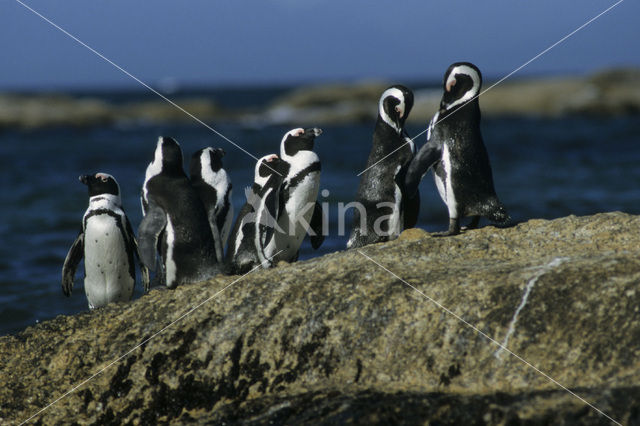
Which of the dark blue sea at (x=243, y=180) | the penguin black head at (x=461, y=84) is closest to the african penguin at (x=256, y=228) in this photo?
the penguin black head at (x=461, y=84)

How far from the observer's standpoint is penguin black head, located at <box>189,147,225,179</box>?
228 inches

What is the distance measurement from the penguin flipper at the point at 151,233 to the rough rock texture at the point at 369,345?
623 millimetres

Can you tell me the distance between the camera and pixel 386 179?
5.46 meters

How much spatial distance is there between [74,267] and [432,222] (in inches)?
266

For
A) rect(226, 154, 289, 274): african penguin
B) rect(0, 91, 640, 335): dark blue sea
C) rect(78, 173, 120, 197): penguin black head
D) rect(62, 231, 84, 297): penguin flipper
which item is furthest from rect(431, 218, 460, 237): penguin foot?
rect(0, 91, 640, 335): dark blue sea

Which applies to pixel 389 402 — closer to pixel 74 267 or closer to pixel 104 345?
pixel 104 345

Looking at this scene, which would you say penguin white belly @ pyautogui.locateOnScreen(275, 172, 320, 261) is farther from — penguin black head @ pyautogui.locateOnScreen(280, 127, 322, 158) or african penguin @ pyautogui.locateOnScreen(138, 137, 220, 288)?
african penguin @ pyautogui.locateOnScreen(138, 137, 220, 288)

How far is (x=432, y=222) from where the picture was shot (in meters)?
11.5

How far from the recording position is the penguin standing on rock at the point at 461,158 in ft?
16.9

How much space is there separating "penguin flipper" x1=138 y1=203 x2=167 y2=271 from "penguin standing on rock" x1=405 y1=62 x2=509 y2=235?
1608 millimetres

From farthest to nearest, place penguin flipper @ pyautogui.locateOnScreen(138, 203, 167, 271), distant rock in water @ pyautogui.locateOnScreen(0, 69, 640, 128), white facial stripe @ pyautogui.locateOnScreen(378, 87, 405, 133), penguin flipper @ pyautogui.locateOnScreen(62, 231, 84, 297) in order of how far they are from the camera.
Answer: distant rock in water @ pyautogui.locateOnScreen(0, 69, 640, 128), penguin flipper @ pyautogui.locateOnScreen(62, 231, 84, 297), white facial stripe @ pyautogui.locateOnScreen(378, 87, 405, 133), penguin flipper @ pyautogui.locateOnScreen(138, 203, 167, 271)

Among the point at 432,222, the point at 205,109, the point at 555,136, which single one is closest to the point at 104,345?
the point at 432,222

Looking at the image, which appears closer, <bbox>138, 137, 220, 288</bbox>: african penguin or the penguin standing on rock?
<bbox>138, 137, 220, 288</bbox>: african penguin

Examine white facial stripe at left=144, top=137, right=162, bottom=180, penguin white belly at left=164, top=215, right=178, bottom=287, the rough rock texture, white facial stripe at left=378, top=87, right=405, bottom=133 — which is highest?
white facial stripe at left=378, top=87, right=405, bottom=133
